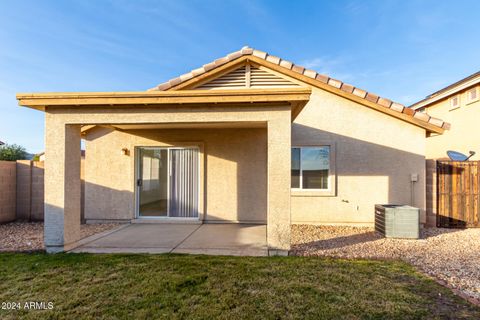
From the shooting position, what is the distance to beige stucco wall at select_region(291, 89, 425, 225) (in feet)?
30.3

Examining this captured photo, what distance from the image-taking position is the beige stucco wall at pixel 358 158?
30.3ft

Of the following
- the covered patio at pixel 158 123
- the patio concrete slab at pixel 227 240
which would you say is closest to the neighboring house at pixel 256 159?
the patio concrete slab at pixel 227 240

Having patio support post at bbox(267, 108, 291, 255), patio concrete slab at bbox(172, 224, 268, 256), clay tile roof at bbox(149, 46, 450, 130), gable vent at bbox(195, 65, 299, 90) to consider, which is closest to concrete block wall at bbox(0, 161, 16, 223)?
clay tile roof at bbox(149, 46, 450, 130)

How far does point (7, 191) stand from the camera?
31.7ft

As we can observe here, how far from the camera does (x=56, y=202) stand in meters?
6.23

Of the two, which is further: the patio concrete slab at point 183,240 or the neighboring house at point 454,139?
the neighboring house at point 454,139

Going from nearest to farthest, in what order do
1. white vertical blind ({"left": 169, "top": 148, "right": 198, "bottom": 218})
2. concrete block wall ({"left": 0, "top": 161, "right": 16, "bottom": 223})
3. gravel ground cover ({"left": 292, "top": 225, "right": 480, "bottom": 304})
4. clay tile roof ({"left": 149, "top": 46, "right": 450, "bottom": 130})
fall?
1. gravel ground cover ({"left": 292, "top": 225, "right": 480, "bottom": 304})
2. clay tile roof ({"left": 149, "top": 46, "right": 450, "bottom": 130})
3. concrete block wall ({"left": 0, "top": 161, "right": 16, "bottom": 223})
4. white vertical blind ({"left": 169, "top": 148, "right": 198, "bottom": 218})

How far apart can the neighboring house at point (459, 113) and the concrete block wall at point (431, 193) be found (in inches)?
210

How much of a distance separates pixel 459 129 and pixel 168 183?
1824 cm

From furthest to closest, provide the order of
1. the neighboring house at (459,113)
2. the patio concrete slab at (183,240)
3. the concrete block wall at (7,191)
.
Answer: the neighboring house at (459,113)
the concrete block wall at (7,191)
the patio concrete slab at (183,240)

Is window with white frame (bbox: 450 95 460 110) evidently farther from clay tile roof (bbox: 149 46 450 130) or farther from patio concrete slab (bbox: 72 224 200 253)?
patio concrete slab (bbox: 72 224 200 253)

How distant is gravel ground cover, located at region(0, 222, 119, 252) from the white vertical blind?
8.08 ft

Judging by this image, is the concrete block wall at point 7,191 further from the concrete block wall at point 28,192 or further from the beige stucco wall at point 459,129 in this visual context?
the beige stucco wall at point 459,129

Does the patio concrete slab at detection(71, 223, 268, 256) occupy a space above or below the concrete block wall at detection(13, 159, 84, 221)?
below
